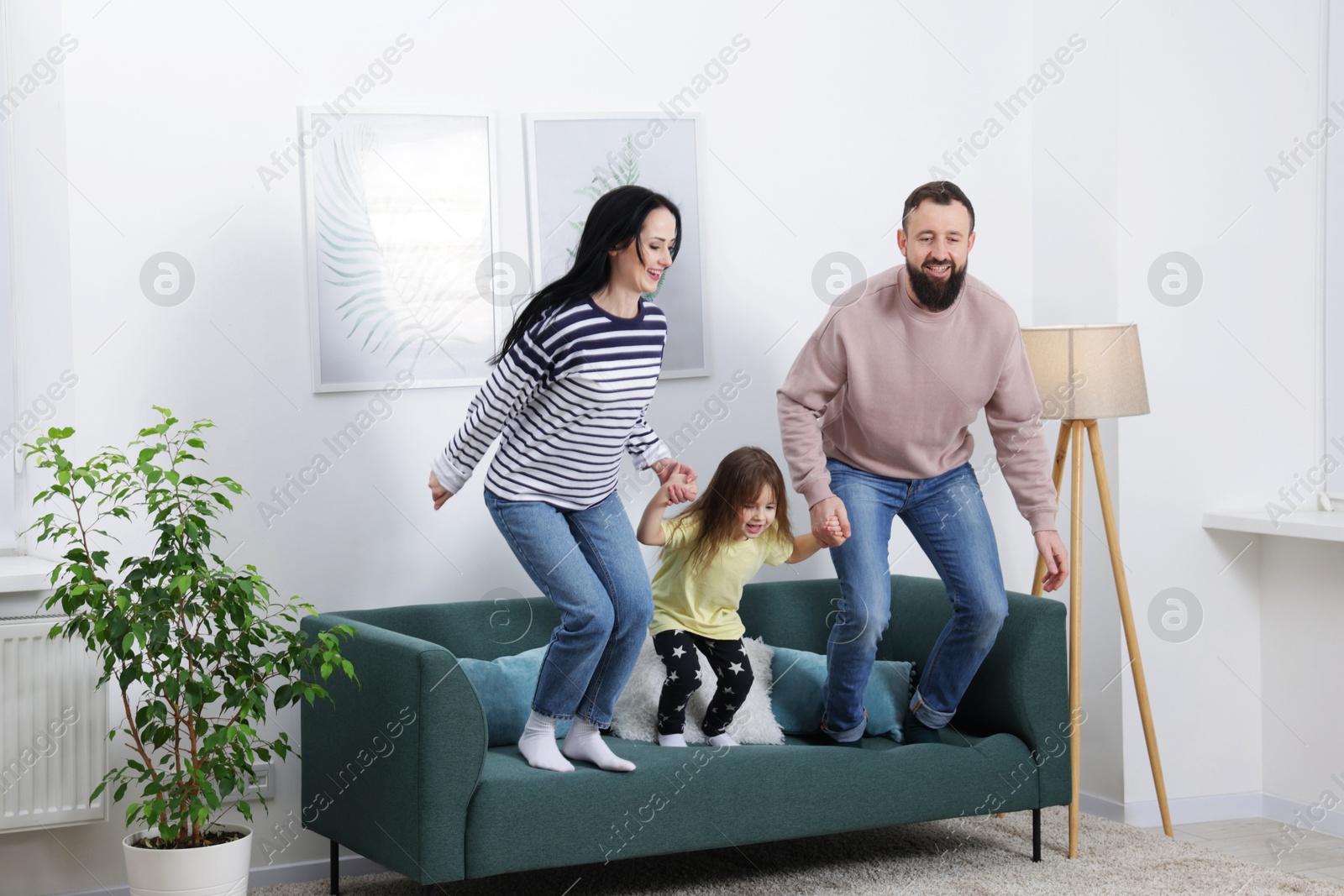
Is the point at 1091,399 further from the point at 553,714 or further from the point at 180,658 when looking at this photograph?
the point at 180,658

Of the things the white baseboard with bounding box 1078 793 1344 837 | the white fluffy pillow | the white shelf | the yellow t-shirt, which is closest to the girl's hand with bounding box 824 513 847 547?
the yellow t-shirt

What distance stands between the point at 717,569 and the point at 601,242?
88 centimetres

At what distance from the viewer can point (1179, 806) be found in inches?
147

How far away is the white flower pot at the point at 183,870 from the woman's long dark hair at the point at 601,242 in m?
1.22

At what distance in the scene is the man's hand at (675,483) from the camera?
2.87 metres

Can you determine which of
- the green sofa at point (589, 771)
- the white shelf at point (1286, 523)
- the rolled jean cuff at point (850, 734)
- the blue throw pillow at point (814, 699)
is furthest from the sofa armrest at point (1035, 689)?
the white shelf at point (1286, 523)

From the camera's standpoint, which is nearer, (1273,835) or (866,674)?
(866,674)

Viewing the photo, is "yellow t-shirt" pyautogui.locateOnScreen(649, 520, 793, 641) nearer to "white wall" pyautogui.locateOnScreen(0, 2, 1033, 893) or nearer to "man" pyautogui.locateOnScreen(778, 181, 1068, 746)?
"man" pyautogui.locateOnScreen(778, 181, 1068, 746)

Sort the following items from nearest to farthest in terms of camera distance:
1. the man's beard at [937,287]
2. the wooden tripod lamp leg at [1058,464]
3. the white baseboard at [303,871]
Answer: the man's beard at [937,287]
the white baseboard at [303,871]
the wooden tripod lamp leg at [1058,464]

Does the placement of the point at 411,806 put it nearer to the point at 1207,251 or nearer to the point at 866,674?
the point at 866,674

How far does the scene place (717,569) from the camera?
3.13 metres

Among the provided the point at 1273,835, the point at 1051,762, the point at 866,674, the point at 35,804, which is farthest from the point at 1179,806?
the point at 35,804

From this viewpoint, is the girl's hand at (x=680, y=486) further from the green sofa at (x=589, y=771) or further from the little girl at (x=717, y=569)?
the green sofa at (x=589, y=771)

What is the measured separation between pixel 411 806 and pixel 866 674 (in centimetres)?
114
